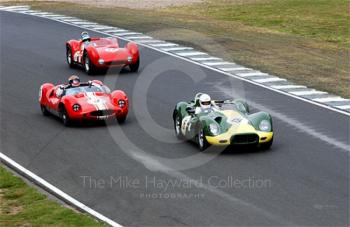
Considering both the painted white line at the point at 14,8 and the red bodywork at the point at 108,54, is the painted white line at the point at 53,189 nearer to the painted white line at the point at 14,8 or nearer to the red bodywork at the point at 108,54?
the red bodywork at the point at 108,54

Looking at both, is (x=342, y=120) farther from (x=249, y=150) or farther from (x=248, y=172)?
(x=248, y=172)

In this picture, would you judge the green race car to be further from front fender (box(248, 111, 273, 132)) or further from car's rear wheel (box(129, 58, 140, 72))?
car's rear wheel (box(129, 58, 140, 72))

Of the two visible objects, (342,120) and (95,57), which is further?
(95,57)

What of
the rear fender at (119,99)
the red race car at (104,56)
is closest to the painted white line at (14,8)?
the red race car at (104,56)

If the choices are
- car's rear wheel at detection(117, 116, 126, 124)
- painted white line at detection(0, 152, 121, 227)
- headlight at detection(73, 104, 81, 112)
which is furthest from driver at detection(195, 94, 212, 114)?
painted white line at detection(0, 152, 121, 227)

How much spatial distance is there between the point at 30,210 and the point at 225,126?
250 inches

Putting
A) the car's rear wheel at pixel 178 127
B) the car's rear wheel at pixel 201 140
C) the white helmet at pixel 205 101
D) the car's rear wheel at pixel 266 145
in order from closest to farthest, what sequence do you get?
the car's rear wheel at pixel 266 145 < the car's rear wheel at pixel 201 140 < the white helmet at pixel 205 101 < the car's rear wheel at pixel 178 127

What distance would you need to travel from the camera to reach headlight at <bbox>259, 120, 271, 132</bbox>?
979 inches

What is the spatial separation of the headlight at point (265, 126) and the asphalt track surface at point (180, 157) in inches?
23.7

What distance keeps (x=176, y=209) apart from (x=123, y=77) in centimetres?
1743

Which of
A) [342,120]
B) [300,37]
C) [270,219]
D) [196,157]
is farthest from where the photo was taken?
[300,37]

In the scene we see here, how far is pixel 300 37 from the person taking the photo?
160 feet

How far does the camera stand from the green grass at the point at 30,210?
19.7 meters

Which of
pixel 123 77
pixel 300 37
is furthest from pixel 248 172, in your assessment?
pixel 300 37
